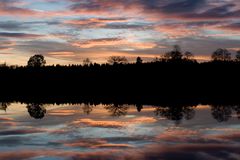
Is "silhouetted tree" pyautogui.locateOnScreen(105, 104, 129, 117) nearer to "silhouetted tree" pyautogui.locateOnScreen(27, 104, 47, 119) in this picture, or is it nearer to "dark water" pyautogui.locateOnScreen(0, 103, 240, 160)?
"dark water" pyautogui.locateOnScreen(0, 103, 240, 160)

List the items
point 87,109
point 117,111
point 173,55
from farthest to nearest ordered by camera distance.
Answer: point 173,55 → point 87,109 → point 117,111

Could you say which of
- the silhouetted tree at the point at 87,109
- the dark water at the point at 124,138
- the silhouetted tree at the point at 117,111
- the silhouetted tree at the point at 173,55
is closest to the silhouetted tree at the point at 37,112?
the dark water at the point at 124,138

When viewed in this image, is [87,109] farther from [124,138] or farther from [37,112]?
[124,138]

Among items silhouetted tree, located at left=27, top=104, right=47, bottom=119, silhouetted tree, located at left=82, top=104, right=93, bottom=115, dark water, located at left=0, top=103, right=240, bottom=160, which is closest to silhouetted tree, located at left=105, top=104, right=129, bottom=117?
silhouetted tree, located at left=82, top=104, right=93, bottom=115

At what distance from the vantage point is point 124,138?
23234 mm

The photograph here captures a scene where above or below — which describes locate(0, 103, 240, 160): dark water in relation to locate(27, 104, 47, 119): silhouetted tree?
below

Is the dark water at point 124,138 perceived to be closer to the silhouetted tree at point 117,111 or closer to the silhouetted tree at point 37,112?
the silhouetted tree at point 37,112

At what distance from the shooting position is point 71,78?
15288 centimetres

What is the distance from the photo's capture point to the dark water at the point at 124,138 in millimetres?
18484

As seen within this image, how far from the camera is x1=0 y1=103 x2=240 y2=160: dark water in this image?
18484 mm

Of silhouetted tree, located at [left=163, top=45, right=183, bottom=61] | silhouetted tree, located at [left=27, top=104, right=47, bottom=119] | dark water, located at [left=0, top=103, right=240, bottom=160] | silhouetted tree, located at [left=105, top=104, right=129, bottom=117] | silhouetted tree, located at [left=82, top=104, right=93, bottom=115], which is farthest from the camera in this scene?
silhouetted tree, located at [left=163, top=45, right=183, bottom=61]

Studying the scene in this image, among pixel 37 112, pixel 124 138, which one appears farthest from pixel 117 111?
pixel 124 138

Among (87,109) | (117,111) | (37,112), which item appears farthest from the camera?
(87,109)

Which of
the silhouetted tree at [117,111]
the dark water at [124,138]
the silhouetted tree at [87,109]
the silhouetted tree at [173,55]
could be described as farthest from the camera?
the silhouetted tree at [173,55]
